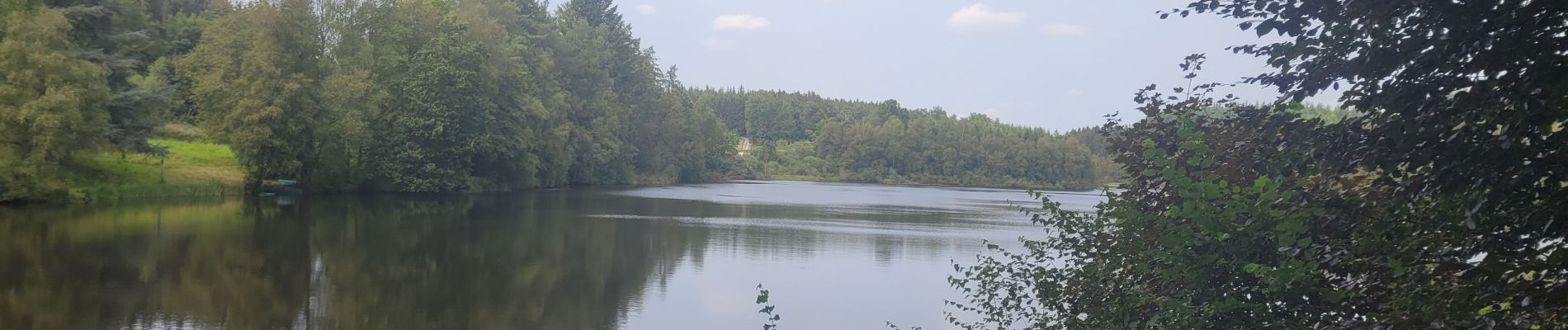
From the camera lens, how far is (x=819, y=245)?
29.8 m

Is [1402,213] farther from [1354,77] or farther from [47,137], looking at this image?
[47,137]

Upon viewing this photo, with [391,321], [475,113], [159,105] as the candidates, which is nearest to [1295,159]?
[391,321]

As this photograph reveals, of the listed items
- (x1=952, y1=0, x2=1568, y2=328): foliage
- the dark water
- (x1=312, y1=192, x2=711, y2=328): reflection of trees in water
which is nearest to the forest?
the dark water

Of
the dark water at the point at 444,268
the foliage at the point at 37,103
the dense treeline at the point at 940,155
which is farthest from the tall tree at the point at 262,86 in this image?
the dense treeline at the point at 940,155

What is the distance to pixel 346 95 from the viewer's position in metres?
43.1

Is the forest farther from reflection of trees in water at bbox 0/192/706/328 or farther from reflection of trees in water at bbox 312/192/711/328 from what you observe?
reflection of trees in water at bbox 312/192/711/328

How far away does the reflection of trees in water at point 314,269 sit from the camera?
1483 cm

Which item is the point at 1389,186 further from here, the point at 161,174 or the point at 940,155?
the point at 940,155

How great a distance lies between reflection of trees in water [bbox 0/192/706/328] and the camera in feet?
48.6

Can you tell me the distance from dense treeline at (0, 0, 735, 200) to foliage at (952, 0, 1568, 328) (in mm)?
31252

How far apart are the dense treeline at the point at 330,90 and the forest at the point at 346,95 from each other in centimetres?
8

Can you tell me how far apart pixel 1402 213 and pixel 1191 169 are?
3.32 m

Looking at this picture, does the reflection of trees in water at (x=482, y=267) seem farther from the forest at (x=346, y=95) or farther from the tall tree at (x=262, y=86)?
the forest at (x=346, y=95)

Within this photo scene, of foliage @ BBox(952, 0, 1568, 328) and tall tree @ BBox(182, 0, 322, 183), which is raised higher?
tall tree @ BBox(182, 0, 322, 183)
